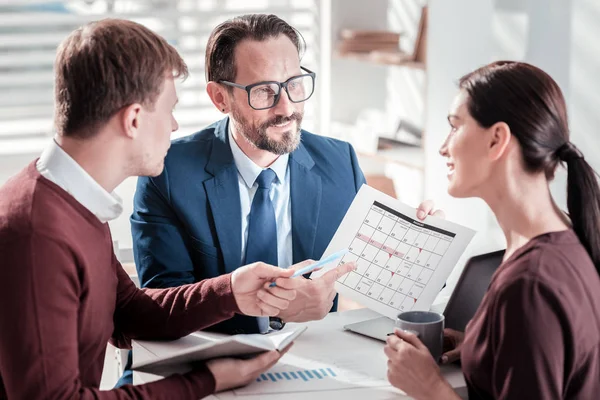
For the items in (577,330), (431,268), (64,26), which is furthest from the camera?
(64,26)

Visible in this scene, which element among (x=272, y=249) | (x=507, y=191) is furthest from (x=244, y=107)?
(x=507, y=191)

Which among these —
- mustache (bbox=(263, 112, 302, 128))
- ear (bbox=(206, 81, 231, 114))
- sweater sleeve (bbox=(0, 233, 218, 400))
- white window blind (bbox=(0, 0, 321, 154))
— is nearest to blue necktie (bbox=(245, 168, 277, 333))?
mustache (bbox=(263, 112, 302, 128))

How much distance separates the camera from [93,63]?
1.52 m

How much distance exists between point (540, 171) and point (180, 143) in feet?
3.60

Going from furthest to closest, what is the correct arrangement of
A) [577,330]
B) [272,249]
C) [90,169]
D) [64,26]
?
[64,26] → [272,249] → [90,169] → [577,330]

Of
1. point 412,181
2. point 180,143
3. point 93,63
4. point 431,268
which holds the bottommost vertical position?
point 412,181

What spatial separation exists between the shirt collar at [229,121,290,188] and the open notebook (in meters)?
0.54

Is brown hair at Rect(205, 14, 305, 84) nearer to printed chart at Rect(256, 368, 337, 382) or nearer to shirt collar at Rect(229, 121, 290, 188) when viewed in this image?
shirt collar at Rect(229, 121, 290, 188)

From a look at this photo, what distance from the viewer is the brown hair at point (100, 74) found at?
59.8 inches

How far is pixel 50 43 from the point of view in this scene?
3.77 m

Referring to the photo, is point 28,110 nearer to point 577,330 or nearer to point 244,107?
point 244,107

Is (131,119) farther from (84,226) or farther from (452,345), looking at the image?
(452,345)

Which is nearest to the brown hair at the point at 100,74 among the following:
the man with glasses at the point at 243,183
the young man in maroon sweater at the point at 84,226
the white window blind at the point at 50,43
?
the young man in maroon sweater at the point at 84,226

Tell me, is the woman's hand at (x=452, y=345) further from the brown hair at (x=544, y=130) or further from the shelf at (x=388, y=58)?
the shelf at (x=388, y=58)
